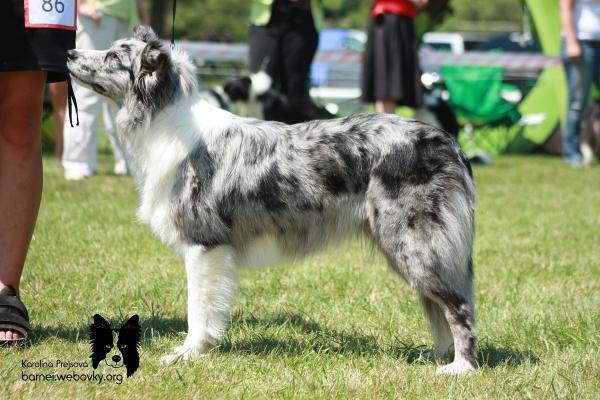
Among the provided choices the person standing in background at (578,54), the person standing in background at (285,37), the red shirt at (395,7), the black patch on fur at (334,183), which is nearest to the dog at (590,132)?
the person standing in background at (578,54)

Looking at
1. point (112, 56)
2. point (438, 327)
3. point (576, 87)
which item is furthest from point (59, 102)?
point (576, 87)

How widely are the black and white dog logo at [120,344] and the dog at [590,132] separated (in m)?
9.73

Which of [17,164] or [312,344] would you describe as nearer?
[17,164]

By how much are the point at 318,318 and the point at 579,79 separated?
7964mm

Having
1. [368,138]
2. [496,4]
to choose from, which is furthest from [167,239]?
[496,4]

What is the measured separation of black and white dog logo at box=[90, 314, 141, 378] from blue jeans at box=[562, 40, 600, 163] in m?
8.95

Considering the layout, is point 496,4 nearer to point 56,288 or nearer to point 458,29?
point 458,29

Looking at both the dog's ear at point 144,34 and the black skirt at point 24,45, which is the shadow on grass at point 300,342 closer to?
the black skirt at point 24,45

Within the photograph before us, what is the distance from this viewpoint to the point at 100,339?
3617mm

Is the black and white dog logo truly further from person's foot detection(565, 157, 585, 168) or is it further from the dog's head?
person's foot detection(565, 157, 585, 168)

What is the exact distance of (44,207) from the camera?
7.36 m

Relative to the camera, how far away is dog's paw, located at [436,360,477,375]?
3.61m

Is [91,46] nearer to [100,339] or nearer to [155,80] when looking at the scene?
[155,80]

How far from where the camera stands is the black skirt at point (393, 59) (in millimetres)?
8625
